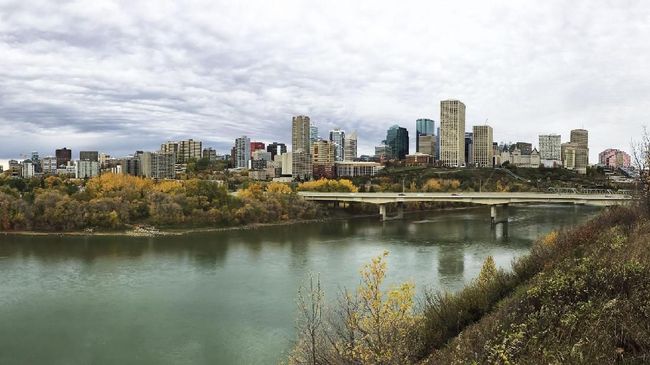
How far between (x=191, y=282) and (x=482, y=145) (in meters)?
150

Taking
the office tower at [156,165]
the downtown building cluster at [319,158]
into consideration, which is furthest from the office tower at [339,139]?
the office tower at [156,165]

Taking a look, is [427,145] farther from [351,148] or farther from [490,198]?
[490,198]

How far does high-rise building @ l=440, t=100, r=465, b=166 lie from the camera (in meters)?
147

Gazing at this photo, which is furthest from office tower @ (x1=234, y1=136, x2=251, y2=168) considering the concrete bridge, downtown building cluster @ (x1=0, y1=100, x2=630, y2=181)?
the concrete bridge

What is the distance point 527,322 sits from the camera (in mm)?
6391

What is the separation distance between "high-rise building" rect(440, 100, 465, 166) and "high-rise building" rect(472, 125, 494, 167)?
33.0 feet

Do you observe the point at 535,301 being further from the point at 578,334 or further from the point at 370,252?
the point at 370,252

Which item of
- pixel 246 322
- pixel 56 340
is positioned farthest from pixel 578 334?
pixel 56 340

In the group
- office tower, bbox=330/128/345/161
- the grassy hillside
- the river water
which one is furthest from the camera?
office tower, bbox=330/128/345/161

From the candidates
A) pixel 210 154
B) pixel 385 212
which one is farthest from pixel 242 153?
pixel 385 212

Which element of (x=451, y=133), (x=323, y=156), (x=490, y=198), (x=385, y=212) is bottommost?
(x=385, y=212)

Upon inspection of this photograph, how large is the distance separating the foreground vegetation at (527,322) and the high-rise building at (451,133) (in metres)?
140

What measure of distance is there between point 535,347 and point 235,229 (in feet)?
117

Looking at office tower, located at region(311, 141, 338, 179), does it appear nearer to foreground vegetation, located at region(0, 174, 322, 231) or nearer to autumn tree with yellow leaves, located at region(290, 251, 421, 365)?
foreground vegetation, located at region(0, 174, 322, 231)
